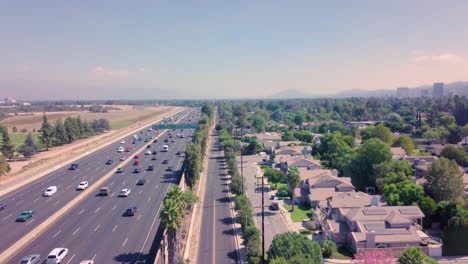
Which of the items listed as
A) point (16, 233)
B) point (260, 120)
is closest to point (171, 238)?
point (16, 233)

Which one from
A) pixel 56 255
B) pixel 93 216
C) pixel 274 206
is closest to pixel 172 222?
pixel 56 255

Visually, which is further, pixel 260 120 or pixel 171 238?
pixel 260 120

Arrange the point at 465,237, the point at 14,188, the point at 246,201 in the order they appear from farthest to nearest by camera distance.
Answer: the point at 14,188 < the point at 246,201 < the point at 465,237

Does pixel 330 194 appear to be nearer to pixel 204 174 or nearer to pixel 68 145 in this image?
pixel 204 174

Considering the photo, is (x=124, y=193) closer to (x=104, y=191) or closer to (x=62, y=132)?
(x=104, y=191)

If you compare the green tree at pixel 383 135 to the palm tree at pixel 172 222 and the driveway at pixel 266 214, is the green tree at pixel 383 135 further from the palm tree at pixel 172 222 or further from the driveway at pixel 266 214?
the palm tree at pixel 172 222

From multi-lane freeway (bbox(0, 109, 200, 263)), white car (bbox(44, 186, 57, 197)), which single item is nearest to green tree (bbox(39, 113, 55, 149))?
multi-lane freeway (bbox(0, 109, 200, 263))
